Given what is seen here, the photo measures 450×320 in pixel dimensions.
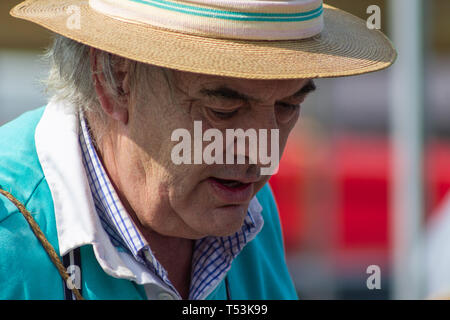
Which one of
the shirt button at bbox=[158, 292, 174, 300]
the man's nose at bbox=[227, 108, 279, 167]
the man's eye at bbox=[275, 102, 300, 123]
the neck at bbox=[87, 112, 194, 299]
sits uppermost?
Answer: the man's eye at bbox=[275, 102, 300, 123]

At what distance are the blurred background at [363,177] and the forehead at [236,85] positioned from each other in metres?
2.77

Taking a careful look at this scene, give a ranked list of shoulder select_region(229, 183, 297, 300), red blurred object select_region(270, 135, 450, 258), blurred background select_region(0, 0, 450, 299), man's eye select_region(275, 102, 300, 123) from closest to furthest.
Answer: man's eye select_region(275, 102, 300, 123)
shoulder select_region(229, 183, 297, 300)
blurred background select_region(0, 0, 450, 299)
red blurred object select_region(270, 135, 450, 258)

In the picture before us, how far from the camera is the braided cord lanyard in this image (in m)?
1.88

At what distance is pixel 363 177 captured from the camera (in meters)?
6.43

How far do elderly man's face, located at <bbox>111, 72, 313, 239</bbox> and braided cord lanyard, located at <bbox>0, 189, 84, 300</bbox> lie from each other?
266 millimetres

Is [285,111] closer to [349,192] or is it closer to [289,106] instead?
[289,106]

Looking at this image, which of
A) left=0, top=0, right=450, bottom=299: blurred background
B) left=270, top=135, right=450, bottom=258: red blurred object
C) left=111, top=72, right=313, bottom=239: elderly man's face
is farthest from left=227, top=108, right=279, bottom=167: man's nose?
left=270, top=135, right=450, bottom=258: red blurred object

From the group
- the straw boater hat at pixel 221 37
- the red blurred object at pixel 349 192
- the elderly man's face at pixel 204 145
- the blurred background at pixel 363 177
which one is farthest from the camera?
the red blurred object at pixel 349 192

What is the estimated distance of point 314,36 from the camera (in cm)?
200

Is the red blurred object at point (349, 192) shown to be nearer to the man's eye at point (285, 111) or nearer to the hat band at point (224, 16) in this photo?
the man's eye at point (285, 111)

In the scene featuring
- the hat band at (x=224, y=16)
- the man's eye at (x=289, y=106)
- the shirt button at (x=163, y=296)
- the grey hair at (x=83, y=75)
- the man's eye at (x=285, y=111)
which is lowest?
the shirt button at (x=163, y=296)

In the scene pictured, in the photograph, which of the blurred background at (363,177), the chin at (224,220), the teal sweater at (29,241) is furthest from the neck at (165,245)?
the blurred background at (363,177)

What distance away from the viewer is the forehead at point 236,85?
185 centimetres

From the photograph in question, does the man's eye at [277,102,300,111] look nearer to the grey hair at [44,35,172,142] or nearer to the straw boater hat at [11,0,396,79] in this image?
the straw boater hat at [11,0,396,79]
